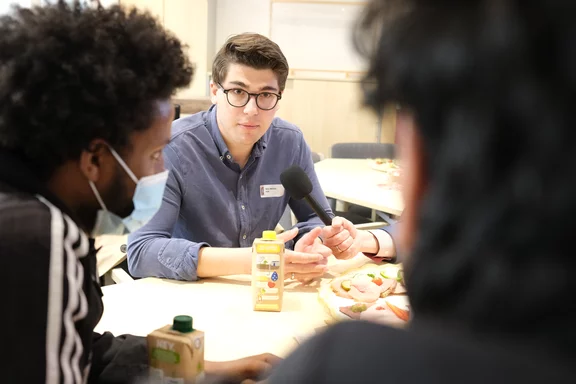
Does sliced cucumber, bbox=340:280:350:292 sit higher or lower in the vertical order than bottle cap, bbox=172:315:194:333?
lower

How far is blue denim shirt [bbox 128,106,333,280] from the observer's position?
1685 millimetres

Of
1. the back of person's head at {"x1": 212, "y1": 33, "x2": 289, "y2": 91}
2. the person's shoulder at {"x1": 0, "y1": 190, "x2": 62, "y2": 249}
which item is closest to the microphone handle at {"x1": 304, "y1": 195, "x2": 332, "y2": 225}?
the back of person's head at {"x1": 212, "y1": 33, "x2": 289, "y2": 91}

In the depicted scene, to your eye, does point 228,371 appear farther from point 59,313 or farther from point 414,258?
point 414,258

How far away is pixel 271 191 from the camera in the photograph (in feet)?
6.07

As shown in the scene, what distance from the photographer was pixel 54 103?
2.52 ft

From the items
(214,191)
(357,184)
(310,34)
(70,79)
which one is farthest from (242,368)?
(310,34)

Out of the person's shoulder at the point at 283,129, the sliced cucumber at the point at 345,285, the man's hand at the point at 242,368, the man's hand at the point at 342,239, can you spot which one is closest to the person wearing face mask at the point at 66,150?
the man's hand at the point at 242,368

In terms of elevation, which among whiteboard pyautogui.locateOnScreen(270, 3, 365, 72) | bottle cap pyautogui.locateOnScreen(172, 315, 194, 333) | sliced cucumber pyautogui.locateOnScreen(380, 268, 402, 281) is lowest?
sliced cucumber pyautogui.locateOnScreen(380, 268, 402, 281)

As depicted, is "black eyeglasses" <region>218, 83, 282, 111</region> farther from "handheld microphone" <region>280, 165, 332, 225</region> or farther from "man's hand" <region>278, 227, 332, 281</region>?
"man's hand" <region>278, 227, 332, 281</region>

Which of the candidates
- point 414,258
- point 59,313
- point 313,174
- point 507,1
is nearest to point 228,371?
point 59,313

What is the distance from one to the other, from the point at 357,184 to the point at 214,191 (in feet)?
4.77

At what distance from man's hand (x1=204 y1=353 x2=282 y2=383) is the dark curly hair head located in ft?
1.41

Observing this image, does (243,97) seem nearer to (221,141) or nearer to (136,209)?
(221,141)

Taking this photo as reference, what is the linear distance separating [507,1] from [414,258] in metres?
0.19
